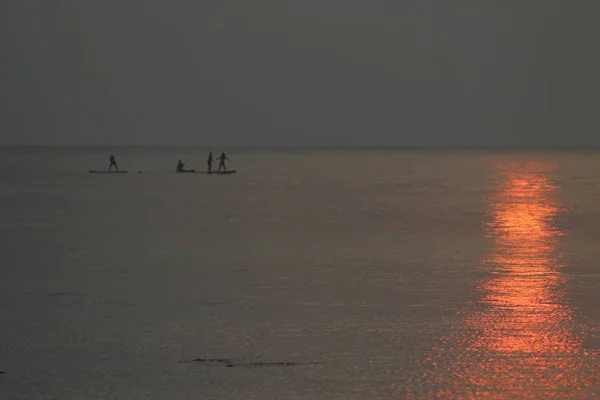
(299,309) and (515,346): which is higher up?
(515,346)

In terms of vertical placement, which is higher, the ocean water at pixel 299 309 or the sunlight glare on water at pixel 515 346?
the sunlight glare on water at pixel 515 346

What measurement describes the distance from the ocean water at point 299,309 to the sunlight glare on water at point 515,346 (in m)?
0.03

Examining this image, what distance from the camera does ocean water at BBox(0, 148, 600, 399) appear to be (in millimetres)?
11344

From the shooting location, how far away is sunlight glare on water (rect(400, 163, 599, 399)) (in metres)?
11.0

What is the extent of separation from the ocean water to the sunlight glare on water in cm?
3

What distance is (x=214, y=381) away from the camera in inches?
445

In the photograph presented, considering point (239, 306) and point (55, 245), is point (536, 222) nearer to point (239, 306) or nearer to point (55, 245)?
point (55, 245)

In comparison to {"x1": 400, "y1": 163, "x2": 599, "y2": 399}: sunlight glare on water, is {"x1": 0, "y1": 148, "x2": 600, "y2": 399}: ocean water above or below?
below

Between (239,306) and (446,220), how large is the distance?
57.2 ft

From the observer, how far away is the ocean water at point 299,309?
37.2ft

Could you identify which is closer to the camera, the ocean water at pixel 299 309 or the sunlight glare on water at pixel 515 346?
the sunlight glare on water at pixel 515 346

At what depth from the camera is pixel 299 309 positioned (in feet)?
50.9

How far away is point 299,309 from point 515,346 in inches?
144

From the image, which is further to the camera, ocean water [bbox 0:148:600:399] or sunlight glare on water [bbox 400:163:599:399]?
ocean water [bbox 0:148:600:399]
